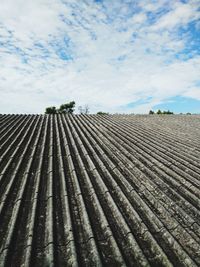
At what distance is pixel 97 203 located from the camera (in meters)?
3.66

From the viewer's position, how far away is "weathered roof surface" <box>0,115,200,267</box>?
274cm

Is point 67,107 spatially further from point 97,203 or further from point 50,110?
point 97,203

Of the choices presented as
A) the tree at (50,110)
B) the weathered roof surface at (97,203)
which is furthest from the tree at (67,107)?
the weathered roof surface at (97,203)

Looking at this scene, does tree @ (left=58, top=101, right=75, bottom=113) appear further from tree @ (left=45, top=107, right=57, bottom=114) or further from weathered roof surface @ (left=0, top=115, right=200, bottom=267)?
weathered roof surface @ (left=0, top=115, right=200, bottom=267)

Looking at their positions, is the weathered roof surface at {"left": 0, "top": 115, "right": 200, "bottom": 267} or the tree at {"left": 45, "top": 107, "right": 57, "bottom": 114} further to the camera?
the tree at {"left": 45, "top": 107, "right": 57, "bottom": 114}

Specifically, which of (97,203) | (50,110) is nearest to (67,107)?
(50,110)

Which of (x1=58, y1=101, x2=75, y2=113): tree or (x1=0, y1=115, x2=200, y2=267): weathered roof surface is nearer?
(x1=0, y1=115, x2=200, y2=267): weathered roof surface

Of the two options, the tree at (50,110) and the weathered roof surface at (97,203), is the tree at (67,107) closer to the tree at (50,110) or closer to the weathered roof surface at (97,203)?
the tree at (50,110)

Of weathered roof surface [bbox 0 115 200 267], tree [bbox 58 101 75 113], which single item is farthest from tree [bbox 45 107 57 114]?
weathered roof surface [bbox 0 115 200 267]

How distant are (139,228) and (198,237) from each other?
741 millimetres

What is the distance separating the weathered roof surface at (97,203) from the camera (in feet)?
8.99

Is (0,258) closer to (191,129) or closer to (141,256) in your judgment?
(141,256)

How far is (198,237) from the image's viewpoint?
307 centimetres

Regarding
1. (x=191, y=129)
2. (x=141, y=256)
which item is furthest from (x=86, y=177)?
(x=191, y=129)
